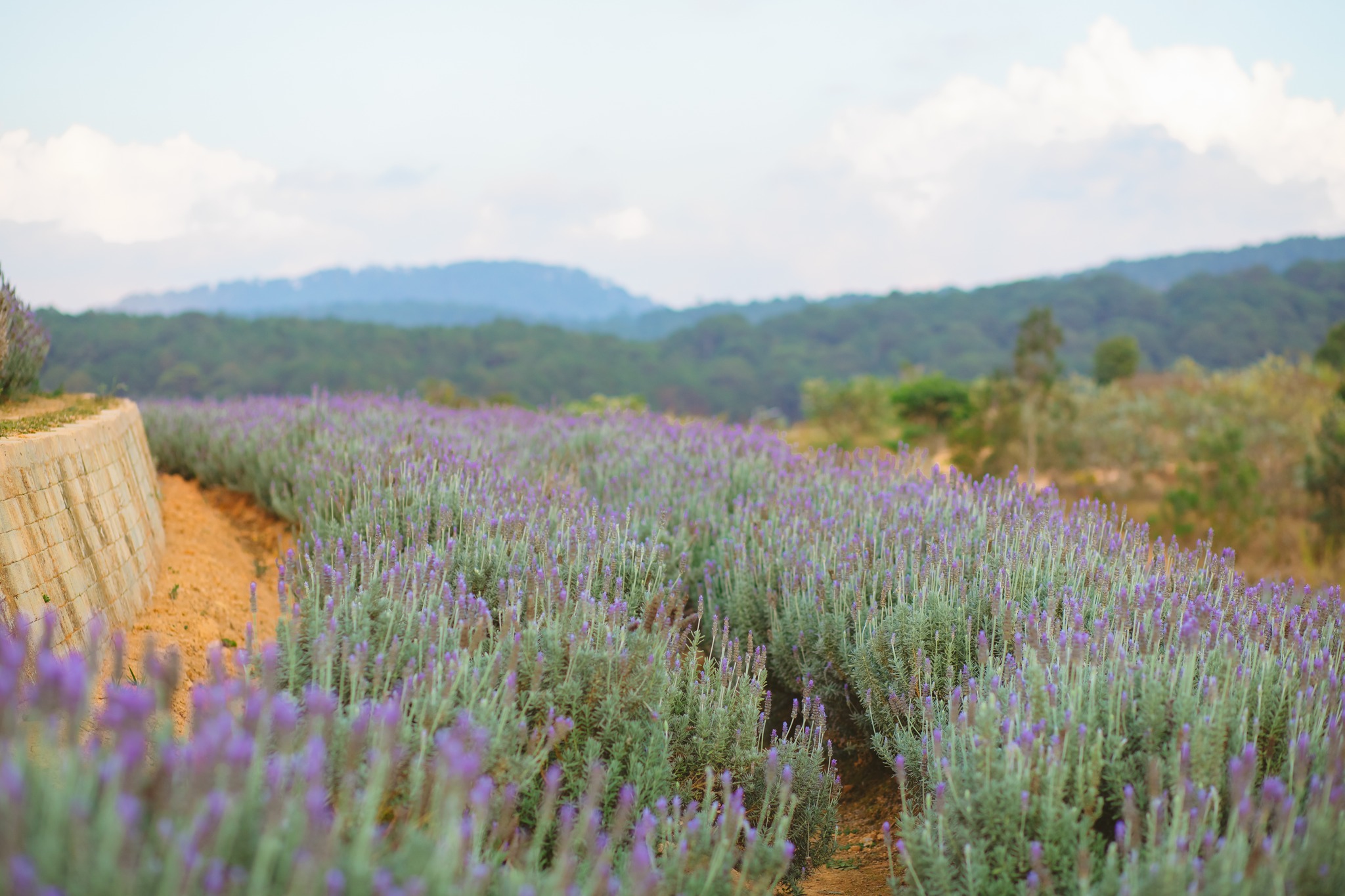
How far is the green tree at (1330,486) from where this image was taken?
8953 millimetres

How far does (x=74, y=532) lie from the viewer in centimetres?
351

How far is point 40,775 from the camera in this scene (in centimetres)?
130

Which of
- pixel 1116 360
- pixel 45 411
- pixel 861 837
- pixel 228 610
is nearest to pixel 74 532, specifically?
pixel 228 610

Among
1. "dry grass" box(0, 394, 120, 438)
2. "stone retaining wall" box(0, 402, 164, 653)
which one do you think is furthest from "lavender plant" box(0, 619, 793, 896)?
"dry grass" box(0, 394, 120, 438)

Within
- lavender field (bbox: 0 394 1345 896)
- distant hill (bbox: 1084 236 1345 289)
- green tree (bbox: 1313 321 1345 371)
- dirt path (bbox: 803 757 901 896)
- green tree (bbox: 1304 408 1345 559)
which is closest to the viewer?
lavender field (bbox: 0 394 1345 896)

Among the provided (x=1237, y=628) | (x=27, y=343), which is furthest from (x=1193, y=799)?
(x=27, y=343)

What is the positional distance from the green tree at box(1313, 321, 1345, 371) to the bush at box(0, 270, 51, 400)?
29371 mm

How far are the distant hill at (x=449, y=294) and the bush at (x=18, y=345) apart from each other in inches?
2591

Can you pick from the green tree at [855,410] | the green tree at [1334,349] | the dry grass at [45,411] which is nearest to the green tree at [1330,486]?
the dry grass at [45,411]

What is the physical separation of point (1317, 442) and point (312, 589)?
10846 mm

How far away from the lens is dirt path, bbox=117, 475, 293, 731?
150 inches

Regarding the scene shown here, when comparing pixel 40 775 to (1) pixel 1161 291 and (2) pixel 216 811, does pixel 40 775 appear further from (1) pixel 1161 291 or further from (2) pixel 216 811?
(1) pixel 1161 291

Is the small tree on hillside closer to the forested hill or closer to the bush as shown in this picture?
the bush

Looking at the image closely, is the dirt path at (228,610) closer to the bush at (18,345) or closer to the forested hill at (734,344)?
the bush at (18,345)
